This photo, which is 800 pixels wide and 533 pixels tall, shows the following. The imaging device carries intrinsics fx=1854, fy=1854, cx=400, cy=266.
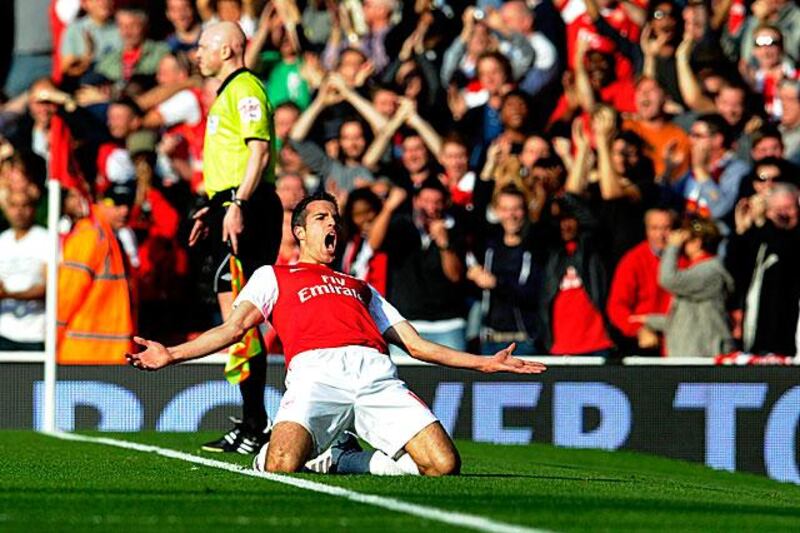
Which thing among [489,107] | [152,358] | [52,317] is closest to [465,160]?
[489,107]

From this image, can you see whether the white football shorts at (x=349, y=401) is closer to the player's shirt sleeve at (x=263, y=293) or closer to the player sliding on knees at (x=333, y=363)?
the player sliding on knees at (x=333, y=363)

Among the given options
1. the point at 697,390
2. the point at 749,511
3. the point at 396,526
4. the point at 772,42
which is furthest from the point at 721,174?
the point at 396,526

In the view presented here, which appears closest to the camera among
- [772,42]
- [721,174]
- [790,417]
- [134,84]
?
[790,417]

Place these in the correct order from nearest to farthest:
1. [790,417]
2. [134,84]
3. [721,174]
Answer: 1. [790,417]
2. [721,174]
3. [134,84]

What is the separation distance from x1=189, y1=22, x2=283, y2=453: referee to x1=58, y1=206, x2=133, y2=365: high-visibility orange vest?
4434 mm

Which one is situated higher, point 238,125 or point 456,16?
point 456,16

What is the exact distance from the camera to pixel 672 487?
34.5 ft

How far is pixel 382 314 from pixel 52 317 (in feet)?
17.2

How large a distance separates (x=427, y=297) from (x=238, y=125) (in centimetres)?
519

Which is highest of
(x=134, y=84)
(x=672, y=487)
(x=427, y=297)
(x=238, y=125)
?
(x=134, y=84)

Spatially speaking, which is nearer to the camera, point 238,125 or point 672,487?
point 672,487

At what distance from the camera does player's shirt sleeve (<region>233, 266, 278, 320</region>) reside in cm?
1023

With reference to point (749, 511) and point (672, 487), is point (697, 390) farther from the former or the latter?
point (749, 511)

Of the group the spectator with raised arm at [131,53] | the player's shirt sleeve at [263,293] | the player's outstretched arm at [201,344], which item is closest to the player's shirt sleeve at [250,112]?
the player's shirt sleeve at [263,293]
